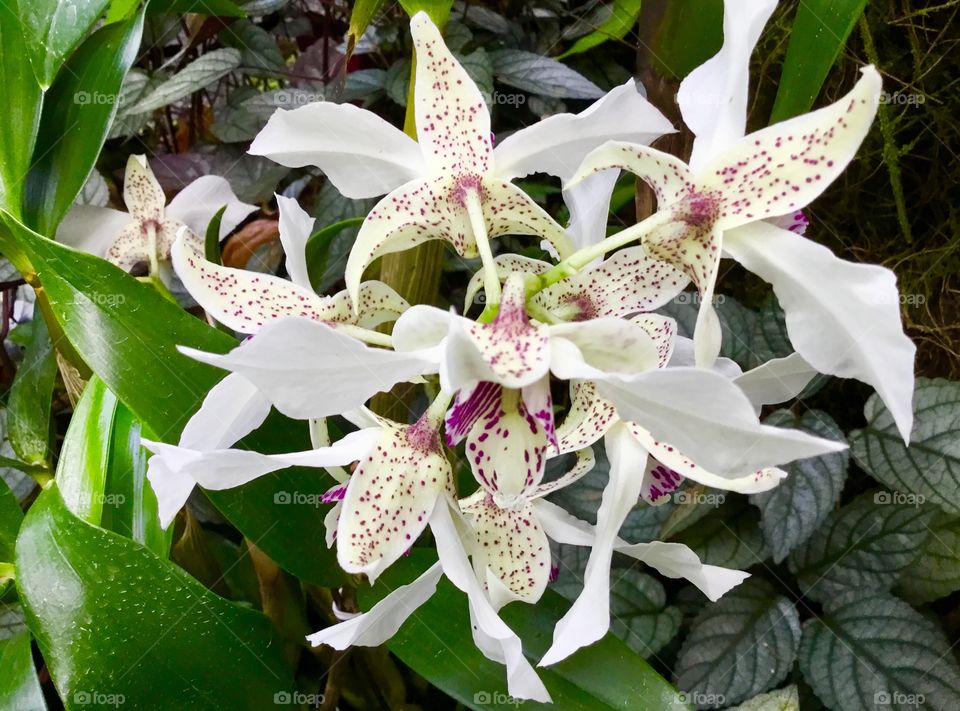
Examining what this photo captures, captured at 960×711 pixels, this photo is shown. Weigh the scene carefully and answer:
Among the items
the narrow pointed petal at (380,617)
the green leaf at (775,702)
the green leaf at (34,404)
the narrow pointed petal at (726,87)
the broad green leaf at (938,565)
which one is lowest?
the green leaf at (775,702)

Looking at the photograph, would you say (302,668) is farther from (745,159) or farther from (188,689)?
(745,159)

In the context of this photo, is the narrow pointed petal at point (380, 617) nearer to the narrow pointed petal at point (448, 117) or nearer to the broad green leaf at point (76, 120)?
the narrow pointed petal at point (448, 117)

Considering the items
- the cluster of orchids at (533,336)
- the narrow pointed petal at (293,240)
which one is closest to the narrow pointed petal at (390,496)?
the cluster of orchids at (533,336)

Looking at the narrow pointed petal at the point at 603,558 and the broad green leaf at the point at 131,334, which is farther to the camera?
the broad green leaf at the point at 131,334

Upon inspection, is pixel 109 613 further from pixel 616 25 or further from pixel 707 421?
pixel 616 25

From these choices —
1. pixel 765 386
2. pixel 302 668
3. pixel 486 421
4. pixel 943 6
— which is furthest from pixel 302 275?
pixel 943 6

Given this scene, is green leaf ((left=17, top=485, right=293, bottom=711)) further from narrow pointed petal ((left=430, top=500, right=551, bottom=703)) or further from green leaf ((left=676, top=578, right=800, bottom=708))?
green leaf ((left=676, top=578, right=800, bottom=708))

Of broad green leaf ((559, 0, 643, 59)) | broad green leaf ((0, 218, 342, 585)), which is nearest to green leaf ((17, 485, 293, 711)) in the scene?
broad green leaf ((0, 218, 342, 585))
